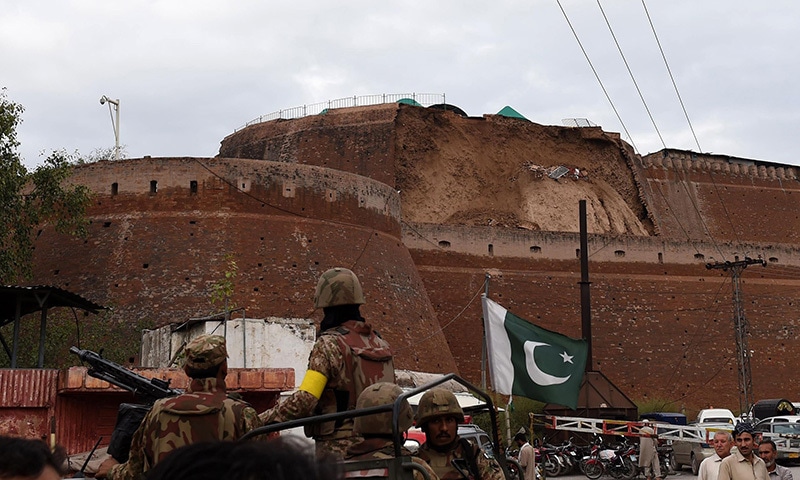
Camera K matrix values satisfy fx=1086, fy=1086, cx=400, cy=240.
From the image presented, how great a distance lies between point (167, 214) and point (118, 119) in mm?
5748

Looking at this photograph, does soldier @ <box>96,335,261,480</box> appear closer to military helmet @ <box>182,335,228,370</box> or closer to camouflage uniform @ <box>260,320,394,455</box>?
military helmet @ <box>182,335,228,370</box>

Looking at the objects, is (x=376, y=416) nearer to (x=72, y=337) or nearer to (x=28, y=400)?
(x=28, y=400)

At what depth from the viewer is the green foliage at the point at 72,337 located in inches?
893

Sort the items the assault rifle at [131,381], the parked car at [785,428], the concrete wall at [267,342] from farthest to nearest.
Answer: the parked car at [785,428] < the concrete wall at [267,342] < the assault rifle at [131,381]

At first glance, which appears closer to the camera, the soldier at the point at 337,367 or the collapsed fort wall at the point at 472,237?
the soldier at the point at 337,367

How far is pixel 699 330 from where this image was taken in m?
36.4

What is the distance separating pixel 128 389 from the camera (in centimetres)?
522

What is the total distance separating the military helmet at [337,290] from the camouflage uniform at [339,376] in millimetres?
103

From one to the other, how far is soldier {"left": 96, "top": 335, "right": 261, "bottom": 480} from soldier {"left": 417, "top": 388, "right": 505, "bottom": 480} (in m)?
0.70

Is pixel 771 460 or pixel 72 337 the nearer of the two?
pixel 771 460

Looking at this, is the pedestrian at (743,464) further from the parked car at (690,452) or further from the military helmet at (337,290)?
the parked car at (690,452)

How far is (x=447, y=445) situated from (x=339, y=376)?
527 millimetres

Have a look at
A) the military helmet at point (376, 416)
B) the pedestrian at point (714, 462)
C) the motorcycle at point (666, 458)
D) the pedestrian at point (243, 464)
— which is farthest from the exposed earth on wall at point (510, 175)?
the pedestrian at point (243, 464)

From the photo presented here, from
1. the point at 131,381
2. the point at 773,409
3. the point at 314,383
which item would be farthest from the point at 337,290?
the point at 773,409
